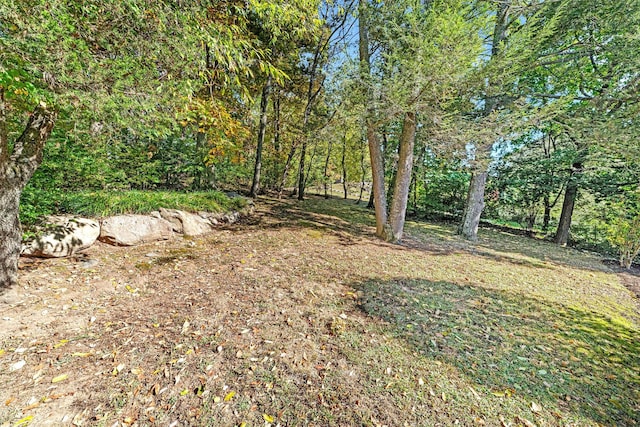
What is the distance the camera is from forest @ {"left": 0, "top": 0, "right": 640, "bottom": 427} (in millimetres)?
1907

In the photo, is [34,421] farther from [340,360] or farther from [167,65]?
[167,65]

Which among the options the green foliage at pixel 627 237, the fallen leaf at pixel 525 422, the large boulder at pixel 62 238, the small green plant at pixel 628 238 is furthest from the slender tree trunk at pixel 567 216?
the large boulder at pixel 62 238

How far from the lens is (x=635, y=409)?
189 cm

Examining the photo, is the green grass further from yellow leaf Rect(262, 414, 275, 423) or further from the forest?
yellow leaf Rect(262, 414, 275, 423)

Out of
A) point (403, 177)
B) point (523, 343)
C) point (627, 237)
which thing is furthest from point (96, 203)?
point (627, 237)

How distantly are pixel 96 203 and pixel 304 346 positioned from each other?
13.4 ft

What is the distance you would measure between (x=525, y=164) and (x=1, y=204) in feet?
43.7

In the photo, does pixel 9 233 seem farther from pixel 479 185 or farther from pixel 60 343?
pixel 479 185

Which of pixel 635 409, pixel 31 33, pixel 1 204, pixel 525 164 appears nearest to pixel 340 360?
pixel 635 409

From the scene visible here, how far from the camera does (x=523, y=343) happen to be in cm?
254

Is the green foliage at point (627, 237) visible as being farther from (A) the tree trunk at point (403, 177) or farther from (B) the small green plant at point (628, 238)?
(A) the tree trunk at point (403, 177)

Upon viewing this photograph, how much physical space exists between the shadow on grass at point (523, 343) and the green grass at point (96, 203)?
4.18m

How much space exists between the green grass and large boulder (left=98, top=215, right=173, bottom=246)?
17cm

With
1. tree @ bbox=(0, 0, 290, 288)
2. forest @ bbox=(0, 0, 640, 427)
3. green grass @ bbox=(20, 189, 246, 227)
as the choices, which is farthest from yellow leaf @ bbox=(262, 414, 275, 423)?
green grass @ bbox=(20, 189, 246, 227)
